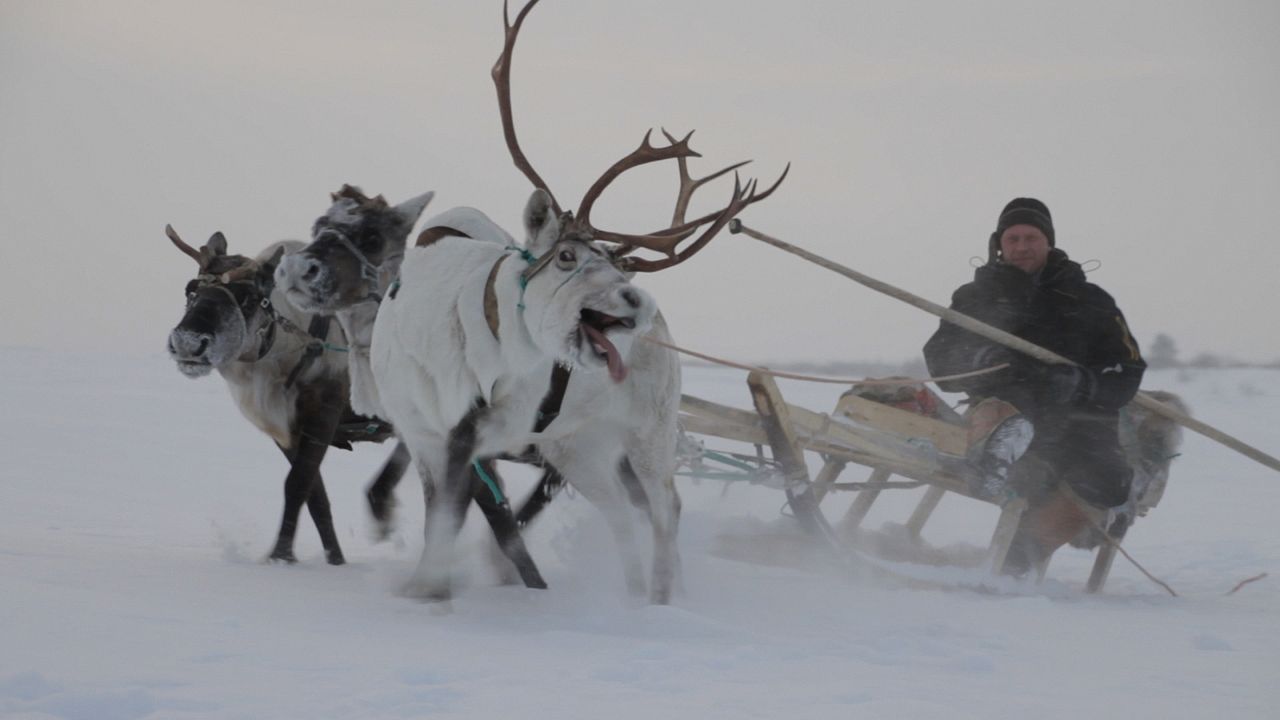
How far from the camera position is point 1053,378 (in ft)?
21.6

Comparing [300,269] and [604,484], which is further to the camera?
[604,484]

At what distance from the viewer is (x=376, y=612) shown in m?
4.62

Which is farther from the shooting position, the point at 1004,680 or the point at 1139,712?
the point at 1004,680

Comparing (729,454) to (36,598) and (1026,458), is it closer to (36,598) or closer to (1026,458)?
(1026,458)

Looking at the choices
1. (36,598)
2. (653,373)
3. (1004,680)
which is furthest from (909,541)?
(36,598)

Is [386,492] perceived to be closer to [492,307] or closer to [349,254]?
[349,254]

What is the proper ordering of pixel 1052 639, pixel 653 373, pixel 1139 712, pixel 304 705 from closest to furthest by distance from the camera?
1. pixel 304 705
2. pixel 1139 712
3. pixel 1052 639
4. pixel 653 373

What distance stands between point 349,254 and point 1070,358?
144 inches

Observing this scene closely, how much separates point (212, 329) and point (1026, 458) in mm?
4099

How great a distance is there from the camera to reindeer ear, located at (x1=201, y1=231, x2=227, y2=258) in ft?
20.8

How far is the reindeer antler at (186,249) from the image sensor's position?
631 cm

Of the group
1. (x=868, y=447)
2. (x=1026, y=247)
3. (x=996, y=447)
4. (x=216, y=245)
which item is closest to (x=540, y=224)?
(x=216, y=245)

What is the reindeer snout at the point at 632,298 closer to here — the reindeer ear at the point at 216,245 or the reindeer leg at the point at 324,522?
the reindeer leg at the point at 324,522

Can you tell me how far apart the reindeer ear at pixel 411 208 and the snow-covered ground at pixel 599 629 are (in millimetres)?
1464
